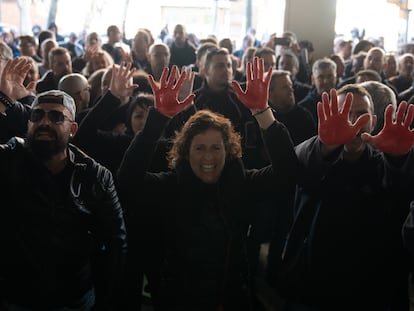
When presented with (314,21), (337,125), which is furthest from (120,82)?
(314,21)

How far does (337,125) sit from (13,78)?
203 centimetres

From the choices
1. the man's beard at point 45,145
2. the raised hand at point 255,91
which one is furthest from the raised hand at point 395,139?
the man's beard at point 45,145

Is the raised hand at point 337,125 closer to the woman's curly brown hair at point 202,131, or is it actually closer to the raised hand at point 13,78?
the woman's curly brown hair at point 202,131

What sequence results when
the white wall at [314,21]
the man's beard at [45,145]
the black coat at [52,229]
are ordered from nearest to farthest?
the black coat at [52,229] < the man's beard at [45,145] < the white wall at [314,21]

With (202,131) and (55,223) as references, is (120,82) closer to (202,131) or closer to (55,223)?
(202,131)

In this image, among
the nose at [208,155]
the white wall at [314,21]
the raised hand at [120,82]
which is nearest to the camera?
the nose at [208,155]

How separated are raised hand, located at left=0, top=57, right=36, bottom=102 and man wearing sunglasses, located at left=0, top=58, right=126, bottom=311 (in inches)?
27.9

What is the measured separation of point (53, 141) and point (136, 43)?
600cm

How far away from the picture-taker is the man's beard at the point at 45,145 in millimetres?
2713

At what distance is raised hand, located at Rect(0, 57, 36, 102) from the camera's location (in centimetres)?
345

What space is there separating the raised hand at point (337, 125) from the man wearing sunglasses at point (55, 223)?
3.41 feet

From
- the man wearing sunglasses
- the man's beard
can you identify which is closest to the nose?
the man wearing sunglasses

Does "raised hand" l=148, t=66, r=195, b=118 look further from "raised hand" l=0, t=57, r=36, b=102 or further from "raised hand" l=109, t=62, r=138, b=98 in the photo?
"raised hand" l=0, t=57, r=36, b=102

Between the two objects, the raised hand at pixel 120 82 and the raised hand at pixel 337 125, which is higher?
the raised hand at pixel 120 82
